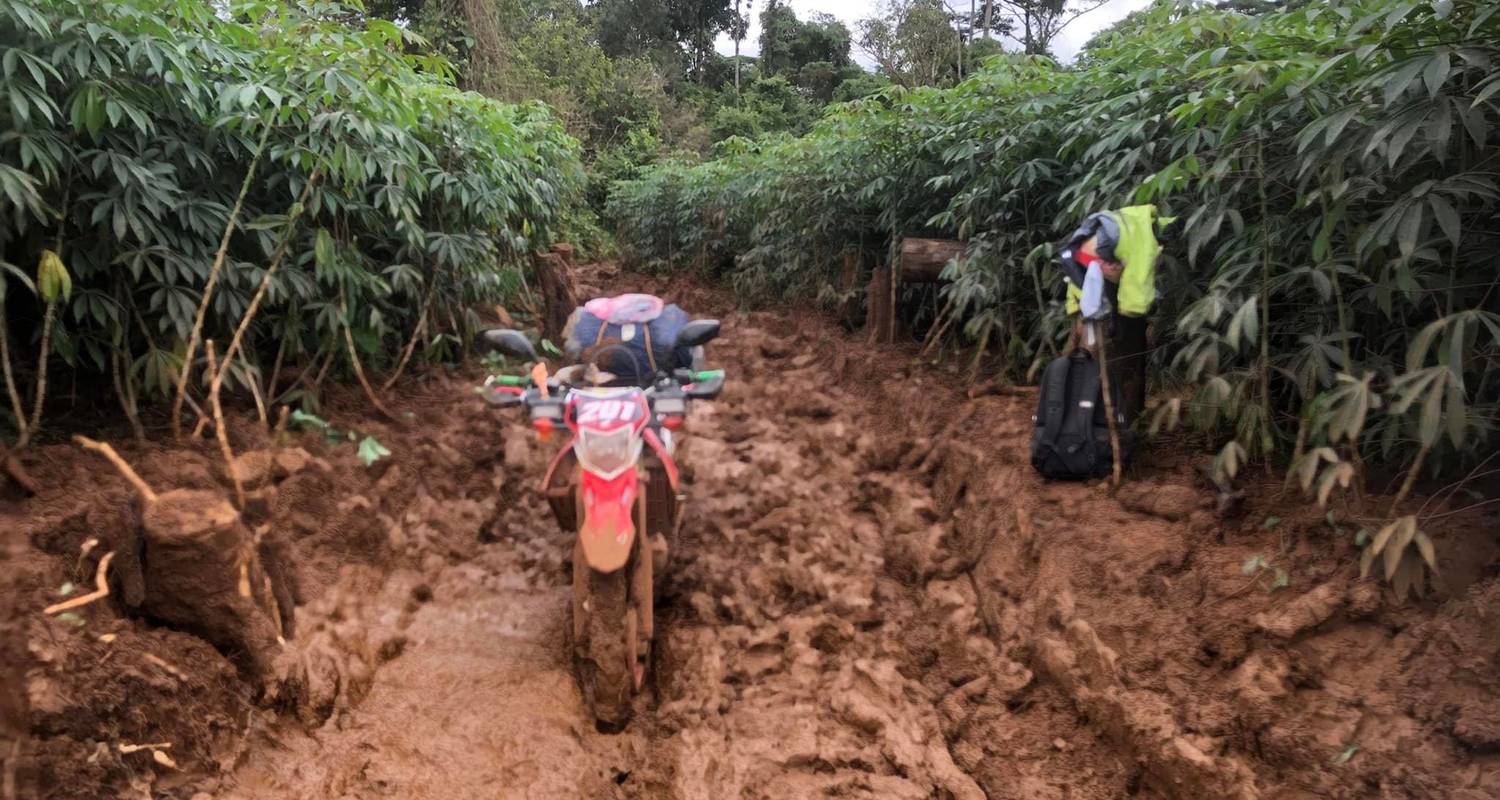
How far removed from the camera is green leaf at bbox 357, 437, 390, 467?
386 centimetres

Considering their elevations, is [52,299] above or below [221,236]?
below

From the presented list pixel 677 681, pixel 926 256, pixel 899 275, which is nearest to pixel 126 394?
pixel 677 681

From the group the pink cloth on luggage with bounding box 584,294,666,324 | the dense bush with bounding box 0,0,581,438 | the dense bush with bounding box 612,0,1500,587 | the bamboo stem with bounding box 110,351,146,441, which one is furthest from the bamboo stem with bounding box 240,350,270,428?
the dense bush with bounding box 612,0,1500,587

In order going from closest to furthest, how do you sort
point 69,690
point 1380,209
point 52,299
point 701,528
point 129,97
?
point 69,690
point 1380,209
point 52,299
point 129,97
point 701,528

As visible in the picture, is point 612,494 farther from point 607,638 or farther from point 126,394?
point 126,394

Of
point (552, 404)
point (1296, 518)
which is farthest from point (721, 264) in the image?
point (1296, 518)

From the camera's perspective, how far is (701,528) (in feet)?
13.9

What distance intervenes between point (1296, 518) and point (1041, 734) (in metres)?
1.12

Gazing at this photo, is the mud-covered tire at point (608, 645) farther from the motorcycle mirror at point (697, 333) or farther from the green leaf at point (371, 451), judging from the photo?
the green leaf at point (371, 451)

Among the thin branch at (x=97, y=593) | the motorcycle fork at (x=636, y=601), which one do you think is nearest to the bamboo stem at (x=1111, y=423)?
the motorcycle fork at (x=636, y=601)

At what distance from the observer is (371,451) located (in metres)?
3.91

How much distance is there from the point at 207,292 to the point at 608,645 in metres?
2.01

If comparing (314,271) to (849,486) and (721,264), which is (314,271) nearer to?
(849,486)

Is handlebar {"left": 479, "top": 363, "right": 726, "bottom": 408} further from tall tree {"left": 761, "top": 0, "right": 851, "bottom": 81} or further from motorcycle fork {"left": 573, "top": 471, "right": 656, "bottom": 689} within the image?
tall tree {"left": 761, "top": 0, "right": 851, "bottom": 81}
